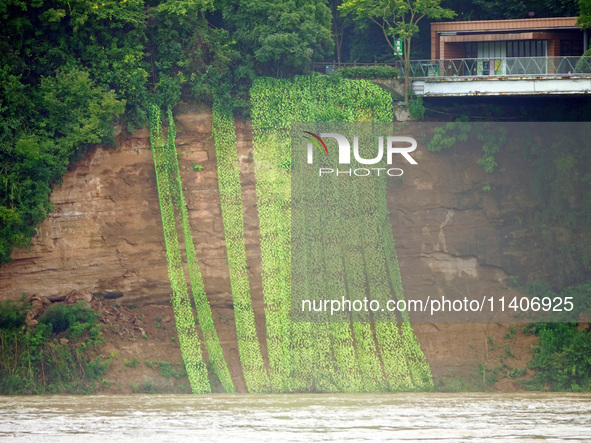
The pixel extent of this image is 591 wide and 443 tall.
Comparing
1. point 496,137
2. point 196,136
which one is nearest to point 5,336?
point 196,136

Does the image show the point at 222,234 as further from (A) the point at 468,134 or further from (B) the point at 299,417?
(B) the point at 299,417

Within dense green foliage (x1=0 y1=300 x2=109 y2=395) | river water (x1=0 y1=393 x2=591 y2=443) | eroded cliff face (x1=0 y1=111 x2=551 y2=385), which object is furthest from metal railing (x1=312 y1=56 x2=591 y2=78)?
dense green foliage (x1=0 y1=300 x2=109 y2=395)

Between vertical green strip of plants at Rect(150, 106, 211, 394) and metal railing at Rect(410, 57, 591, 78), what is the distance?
26.5ft

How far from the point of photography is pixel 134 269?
108 ft

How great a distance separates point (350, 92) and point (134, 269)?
8.50 m

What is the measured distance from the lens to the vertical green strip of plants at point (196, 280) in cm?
3197

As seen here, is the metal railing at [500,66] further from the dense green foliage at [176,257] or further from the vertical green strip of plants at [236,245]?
the dense green foliage at [176,257]

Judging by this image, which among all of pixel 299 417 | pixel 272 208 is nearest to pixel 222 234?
pixel 272 208

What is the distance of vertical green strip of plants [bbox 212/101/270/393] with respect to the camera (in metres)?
32.0

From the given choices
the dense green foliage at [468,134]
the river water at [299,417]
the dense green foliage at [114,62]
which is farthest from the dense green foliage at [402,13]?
the river water at [299,417]

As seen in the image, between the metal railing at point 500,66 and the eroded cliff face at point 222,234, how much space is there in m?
2.43

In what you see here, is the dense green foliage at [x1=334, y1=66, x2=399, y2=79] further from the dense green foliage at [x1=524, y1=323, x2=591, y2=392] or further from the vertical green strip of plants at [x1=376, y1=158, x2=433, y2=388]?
the dense green foliage at [x1=524, y1=323, x2=591, y2=392]

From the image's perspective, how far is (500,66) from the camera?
32906mm

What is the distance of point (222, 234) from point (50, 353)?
20.1ft
